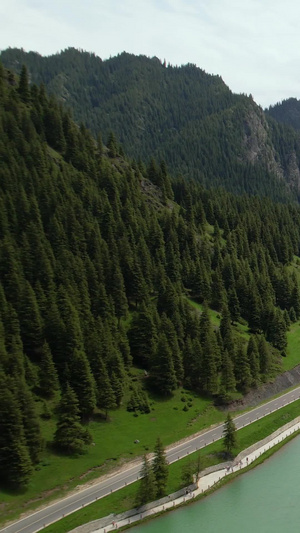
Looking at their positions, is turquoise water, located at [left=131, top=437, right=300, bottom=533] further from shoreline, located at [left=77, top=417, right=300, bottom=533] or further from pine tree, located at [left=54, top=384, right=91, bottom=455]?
pine tree, located at [left=54, top=384, right=91, bottom=455]

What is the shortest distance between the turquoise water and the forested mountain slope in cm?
1788

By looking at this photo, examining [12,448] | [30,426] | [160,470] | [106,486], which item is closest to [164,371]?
[160,470]

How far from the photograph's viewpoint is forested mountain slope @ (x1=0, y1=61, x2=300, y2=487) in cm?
8275

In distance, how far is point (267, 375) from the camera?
356 feet

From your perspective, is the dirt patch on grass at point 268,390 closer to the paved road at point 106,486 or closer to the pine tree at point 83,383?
the paved road at point 106,486

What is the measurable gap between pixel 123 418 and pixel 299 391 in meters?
42.8

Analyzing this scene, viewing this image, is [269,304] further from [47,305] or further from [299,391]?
[47,305]

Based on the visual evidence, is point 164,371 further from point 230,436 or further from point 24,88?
point 24,88

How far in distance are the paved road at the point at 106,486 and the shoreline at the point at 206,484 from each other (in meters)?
4.22

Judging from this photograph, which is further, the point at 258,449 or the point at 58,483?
the point at 258,449

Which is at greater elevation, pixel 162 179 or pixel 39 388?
pixel 162 179

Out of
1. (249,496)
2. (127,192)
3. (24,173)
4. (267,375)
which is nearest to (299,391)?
(267,375)

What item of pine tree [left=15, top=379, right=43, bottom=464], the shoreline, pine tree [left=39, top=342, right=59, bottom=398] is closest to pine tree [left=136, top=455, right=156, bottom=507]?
the shoreline

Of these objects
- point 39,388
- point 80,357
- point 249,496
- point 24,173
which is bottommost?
point 249,496
